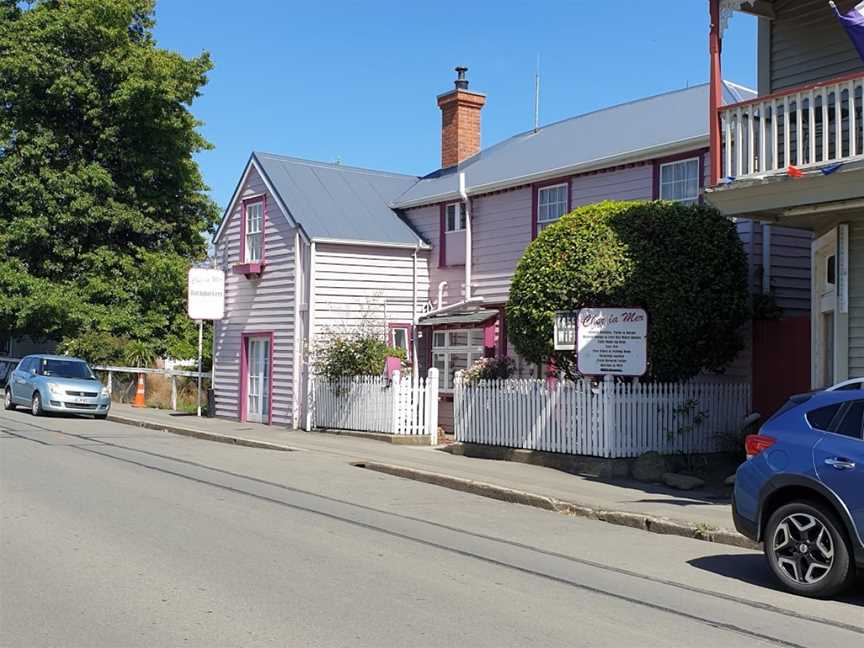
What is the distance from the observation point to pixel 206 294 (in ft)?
80.0

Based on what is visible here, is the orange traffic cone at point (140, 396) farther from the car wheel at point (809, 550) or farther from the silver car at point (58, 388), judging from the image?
the car wheel at point (809, 550)

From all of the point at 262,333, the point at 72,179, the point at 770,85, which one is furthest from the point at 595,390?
the point at 72,179

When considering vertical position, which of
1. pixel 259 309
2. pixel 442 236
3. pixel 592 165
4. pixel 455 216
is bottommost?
pixel 259 309

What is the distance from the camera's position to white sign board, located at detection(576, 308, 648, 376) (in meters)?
14.5

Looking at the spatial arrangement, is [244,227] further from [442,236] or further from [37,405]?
[37,405]

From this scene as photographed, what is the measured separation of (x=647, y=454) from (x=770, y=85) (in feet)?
18.9

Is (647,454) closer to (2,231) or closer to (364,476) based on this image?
(364,476)

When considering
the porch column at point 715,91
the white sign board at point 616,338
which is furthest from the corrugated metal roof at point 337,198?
the porch column at point 715,91

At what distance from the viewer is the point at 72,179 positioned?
3300 cm

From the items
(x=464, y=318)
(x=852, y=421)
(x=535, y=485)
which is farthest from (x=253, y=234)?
(x=852, y=421)

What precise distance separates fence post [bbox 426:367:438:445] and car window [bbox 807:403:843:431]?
11.5 m

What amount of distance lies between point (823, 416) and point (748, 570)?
1734 millimetres

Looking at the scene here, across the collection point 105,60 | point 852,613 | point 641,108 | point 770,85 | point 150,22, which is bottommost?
point 852,613

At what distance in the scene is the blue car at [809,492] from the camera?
7293mm
